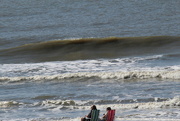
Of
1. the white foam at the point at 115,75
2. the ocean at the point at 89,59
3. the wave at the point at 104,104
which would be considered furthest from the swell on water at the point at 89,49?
the wave at the point at 104,104

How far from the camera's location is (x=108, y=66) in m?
22.4

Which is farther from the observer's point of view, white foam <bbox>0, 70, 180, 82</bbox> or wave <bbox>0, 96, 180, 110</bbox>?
white foam <bbox>0, 70, 180, 82</bbox>

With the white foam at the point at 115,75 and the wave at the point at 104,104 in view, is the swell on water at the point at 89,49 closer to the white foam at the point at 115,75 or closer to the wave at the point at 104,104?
the white foam at the point at 115,75

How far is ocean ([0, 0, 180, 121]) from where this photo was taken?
51.8 ft

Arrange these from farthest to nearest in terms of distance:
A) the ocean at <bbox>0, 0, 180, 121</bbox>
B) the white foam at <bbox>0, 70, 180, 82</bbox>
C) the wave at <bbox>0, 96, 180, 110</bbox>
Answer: the white foam at <bbox>0, 70, 180, 82</bbox>
the ocean at <bbox>0, 0, 180, 121</bbox>
the wave at <bbox>0, 96, 180, 110</bbox>

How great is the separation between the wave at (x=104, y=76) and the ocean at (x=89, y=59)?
4cm

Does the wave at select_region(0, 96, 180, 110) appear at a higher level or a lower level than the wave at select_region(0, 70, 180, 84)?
lower

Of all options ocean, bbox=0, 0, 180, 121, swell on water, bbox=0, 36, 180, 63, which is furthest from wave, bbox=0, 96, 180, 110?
swell on water, bbox=0, 36, 180, 63

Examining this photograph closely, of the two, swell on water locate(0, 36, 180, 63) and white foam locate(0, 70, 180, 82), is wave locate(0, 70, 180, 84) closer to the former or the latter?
A: white foam locate(0, 70, 180, 82)

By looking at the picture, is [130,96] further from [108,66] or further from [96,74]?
[108,66]

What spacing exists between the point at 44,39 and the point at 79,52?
4336 millimetres

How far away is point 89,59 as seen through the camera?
25625 millimetres

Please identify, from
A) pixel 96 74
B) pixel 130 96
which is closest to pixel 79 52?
pixel 96 74

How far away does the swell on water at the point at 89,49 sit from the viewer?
27016 millimetres
